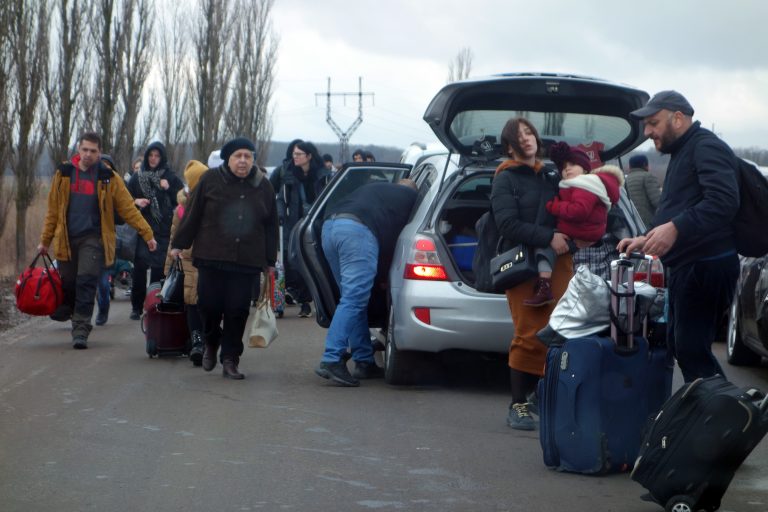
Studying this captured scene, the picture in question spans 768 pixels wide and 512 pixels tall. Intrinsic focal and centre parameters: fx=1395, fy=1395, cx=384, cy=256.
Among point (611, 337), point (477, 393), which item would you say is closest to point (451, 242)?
point (477, 393)

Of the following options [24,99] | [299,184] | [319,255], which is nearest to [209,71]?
[24,99]

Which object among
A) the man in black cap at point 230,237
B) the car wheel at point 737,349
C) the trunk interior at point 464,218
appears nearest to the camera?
the trunk interior at point 464,218

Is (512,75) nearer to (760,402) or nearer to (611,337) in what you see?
(611,337)

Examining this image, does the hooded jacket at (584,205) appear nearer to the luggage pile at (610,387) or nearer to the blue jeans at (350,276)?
the luggage pile at (610,387)

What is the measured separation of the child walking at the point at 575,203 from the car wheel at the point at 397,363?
1.72 m

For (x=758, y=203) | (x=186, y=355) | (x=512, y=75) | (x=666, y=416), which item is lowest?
(x=186, y=355)

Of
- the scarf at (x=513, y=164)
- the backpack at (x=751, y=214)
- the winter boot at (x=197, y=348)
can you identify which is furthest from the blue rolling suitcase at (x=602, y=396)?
the winter boot at (x=197, y=348)

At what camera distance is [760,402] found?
5.71m

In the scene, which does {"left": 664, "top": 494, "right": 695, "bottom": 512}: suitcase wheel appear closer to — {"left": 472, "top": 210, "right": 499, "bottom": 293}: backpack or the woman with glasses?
{"left": 472, "top": 210, "right": 499, "bottom": 293}: backpack

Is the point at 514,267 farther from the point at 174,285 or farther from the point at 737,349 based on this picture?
the point at 737,349

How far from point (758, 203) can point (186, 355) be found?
6222mm

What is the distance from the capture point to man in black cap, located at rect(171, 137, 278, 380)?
10.1 m

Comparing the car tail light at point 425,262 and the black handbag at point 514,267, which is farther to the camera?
the car tail light at point 425,262

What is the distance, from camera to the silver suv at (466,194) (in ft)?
30.1
